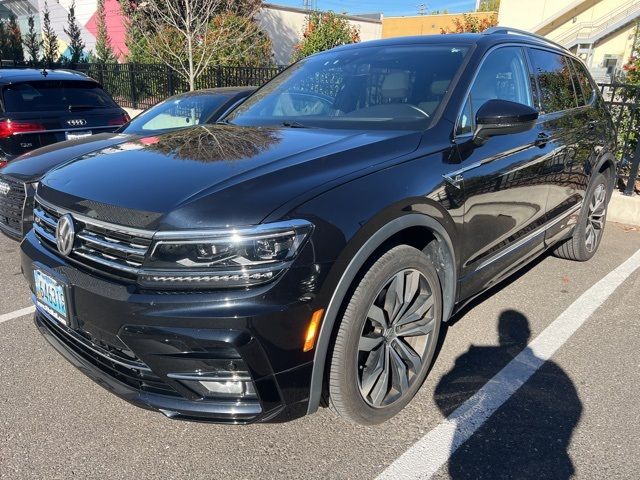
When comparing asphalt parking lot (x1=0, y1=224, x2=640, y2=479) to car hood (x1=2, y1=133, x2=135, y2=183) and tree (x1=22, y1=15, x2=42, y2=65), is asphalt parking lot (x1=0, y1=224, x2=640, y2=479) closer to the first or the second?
car hood (x1=2, y1=133, x2=135, y2=183)

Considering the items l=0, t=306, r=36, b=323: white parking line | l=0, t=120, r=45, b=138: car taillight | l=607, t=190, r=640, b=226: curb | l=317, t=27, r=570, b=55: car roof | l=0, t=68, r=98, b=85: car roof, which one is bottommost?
l=0, t=306, r=36, b=323: white parking line

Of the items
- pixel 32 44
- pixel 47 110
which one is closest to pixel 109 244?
pixel 47 110

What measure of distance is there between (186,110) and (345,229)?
15.3ft

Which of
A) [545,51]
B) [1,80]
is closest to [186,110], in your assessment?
[1,80]

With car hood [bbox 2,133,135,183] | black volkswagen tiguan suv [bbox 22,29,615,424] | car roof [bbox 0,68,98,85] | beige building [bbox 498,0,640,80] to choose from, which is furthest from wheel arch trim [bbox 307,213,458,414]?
beige building [bbox 498,0,640,80]

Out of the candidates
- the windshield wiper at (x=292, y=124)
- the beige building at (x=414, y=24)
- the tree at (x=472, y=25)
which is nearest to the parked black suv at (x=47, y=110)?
the windshield wiper at (x=292, y=124)

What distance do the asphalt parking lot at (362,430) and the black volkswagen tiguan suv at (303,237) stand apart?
218 mm

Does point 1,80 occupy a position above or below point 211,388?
above

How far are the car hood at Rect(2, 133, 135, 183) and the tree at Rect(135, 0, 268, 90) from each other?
272 inches

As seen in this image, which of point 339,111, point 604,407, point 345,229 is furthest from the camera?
point 339,111

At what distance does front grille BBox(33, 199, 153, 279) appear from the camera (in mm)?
2045

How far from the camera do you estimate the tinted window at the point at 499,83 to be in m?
2.93

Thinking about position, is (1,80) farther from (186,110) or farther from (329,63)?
(329,63)

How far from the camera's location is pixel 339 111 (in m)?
3.22
